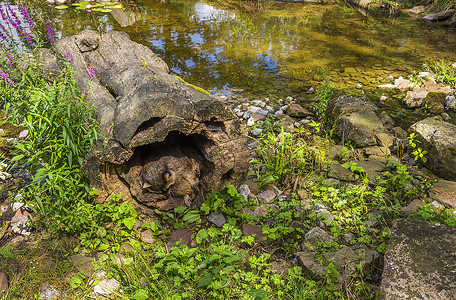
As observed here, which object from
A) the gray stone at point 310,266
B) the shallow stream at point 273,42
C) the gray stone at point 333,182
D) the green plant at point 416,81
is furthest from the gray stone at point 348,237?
the green plant at point 416,81

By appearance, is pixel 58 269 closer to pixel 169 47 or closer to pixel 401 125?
pixel 401 125

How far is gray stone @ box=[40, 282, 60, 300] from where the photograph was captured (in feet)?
7.73

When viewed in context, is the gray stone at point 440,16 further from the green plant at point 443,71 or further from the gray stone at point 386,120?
the gray stone at point 386,120

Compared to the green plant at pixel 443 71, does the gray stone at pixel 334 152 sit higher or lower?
lower

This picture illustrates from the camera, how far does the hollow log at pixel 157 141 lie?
2678 mm

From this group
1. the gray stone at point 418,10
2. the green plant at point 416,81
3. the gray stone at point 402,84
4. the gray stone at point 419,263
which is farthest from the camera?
the gray stone at point 418,10

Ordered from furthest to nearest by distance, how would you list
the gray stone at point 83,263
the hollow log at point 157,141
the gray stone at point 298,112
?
the gray stone at point 298,112
the hollow log at point 157,141
the gray stone at point 83,263

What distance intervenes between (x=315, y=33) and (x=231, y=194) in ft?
26.0

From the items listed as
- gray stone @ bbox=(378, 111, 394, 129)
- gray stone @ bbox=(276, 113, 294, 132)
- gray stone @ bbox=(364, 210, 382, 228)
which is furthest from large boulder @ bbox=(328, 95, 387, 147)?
gray stone @ bbox=(364, 210, 382, 228)

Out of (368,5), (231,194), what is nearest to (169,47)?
(231,194)

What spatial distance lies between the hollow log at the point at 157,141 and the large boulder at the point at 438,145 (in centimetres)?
241

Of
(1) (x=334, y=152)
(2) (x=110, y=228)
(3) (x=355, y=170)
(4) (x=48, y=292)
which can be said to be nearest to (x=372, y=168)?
(3) (x=355, y=170)

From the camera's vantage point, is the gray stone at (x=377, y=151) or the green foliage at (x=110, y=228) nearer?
the green foliage at (x=110, y=228)

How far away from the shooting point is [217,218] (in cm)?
306
